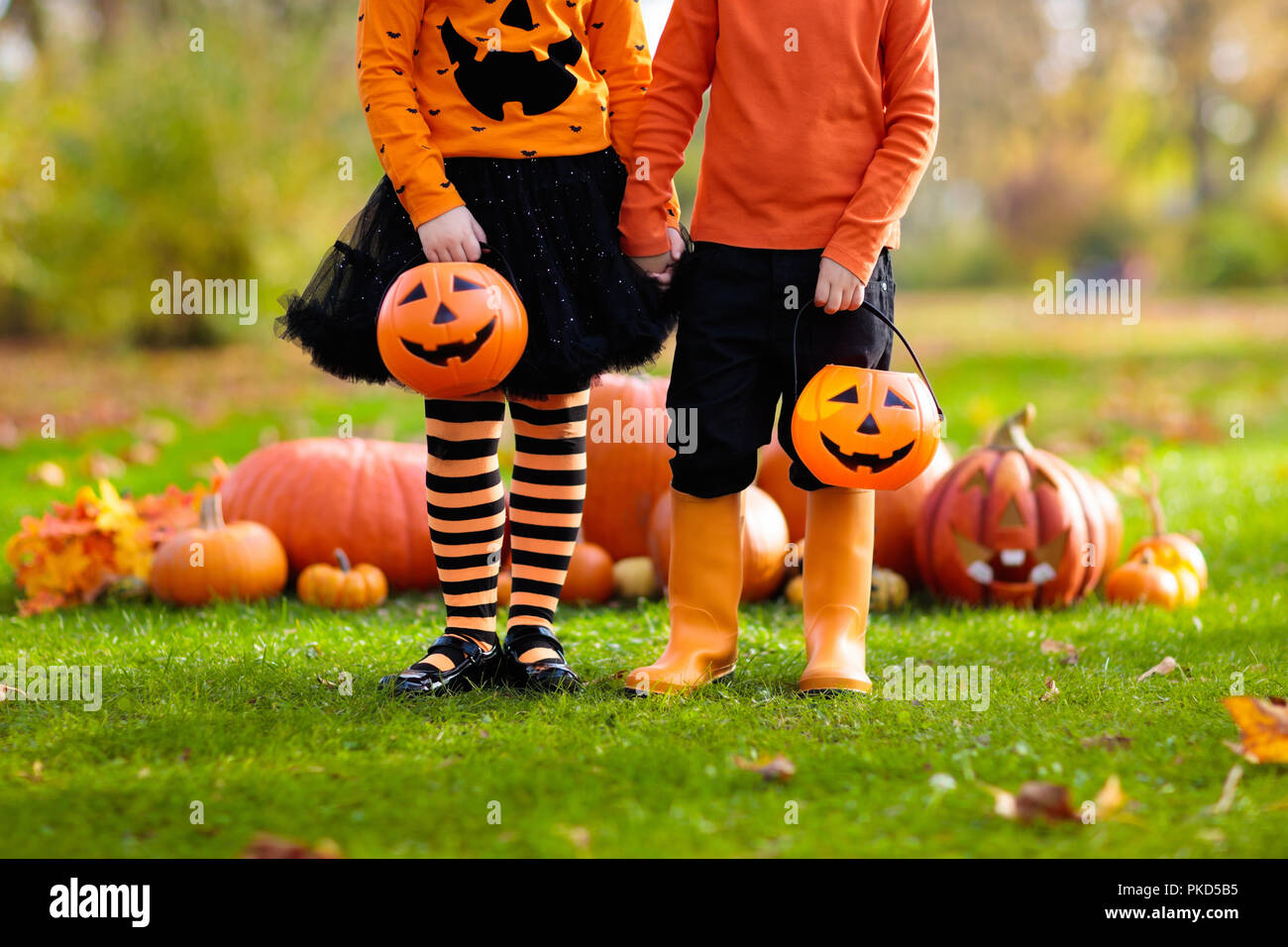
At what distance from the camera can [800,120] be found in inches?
100

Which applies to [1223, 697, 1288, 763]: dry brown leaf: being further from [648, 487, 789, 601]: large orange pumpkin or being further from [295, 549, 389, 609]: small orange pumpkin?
[295, 549, 389, 609]: small orange pumpkin

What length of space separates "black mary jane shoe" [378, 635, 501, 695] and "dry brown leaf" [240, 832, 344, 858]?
0.74m

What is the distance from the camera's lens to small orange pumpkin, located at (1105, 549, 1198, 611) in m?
3.53

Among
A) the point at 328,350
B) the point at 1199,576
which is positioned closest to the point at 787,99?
the point at 328,350

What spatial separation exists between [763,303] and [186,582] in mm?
1961

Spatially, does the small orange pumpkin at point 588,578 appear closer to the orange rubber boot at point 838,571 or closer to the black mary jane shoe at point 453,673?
the black mary jane shoe at point 453,673

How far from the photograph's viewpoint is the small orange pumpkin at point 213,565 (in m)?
3.49

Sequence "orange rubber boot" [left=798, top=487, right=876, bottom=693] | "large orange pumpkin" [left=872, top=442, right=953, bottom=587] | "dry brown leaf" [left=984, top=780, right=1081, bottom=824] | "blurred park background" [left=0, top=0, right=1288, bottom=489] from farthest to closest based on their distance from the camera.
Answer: "blurred park background" [left=0, top=0, right=1288, bottom=489] → "large orange pumpkin" [left=872, top=442, right=953, bottom=587] → "orange rubber boot" [left=798, top=487, right=876, bottom=693] → "dry brown leaf" [left=984, top=780, right=1081, bottom=824]

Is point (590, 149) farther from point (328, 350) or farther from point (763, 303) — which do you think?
point (328, 350)

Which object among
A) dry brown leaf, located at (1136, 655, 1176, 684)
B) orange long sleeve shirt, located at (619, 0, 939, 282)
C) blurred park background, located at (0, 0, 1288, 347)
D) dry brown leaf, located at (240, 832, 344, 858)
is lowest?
dry brown leaf, located at (240, 832, 344, 858)

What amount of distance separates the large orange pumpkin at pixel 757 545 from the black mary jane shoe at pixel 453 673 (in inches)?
37.8

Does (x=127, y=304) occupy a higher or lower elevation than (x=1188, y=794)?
higher

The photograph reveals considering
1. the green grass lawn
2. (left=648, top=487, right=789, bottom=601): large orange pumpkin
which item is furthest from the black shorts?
(left=648, top=487, right=789, bottom=601): large orange pumpkin
